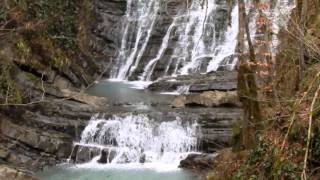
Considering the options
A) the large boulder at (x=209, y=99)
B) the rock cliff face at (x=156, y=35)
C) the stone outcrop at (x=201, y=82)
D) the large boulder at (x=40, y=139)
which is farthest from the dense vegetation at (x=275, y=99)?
the rock cliff face at (x=156, y=35)

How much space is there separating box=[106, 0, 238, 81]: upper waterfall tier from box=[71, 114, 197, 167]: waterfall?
694cm

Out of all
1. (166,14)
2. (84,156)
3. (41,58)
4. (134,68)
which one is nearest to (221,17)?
(166,14)

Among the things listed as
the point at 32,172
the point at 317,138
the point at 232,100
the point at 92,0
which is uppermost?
the point at 92,0

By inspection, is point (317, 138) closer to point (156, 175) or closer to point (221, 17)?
point (156, 175)

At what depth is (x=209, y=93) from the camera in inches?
685

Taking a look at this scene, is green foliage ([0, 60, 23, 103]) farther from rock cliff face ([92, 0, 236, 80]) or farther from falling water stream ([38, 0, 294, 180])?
rock cliff face ([92, 0, 236, 80])

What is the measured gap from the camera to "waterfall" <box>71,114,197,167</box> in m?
15.0

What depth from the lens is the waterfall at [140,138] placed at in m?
15.0

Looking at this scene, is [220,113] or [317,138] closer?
[317,138]

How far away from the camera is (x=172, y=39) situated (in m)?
24.1

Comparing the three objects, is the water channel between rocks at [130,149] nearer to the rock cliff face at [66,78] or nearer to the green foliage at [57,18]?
the rock cliff face at [66,78]

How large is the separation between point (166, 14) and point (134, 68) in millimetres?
Answer: 3110

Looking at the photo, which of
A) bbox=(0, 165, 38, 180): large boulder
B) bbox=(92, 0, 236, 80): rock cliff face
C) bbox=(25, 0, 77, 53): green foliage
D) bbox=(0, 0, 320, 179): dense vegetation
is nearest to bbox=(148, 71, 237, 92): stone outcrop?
bbox=(92, 0, 236, 80): rock cliff face

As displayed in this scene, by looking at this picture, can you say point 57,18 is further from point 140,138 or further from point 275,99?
point 275,99
